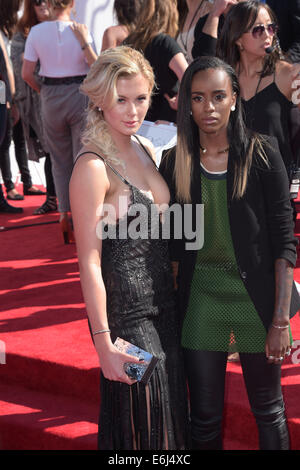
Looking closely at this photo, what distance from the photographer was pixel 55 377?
3.70 meters

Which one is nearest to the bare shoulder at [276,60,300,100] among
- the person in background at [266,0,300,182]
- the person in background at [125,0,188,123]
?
the person in background at [266,0,300,182]

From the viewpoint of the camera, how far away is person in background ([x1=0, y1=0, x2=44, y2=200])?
674 cm

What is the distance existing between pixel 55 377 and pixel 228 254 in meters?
1.71

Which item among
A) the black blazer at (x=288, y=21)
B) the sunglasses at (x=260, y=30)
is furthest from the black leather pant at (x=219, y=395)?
the black blazer at (x=288, y=21)

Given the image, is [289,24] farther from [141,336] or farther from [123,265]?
[141,336]

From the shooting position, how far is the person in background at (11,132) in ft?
22.1

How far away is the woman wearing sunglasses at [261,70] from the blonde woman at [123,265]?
1.12 m

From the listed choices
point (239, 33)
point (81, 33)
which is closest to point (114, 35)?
point (81, 33)

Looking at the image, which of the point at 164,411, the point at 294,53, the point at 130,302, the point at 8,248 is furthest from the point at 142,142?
the point at 8,248

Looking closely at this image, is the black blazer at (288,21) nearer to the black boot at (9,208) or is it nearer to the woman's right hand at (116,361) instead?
the woman's right hand at (116,361)

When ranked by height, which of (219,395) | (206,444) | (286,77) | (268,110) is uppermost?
(286,77)

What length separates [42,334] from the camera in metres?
4.02

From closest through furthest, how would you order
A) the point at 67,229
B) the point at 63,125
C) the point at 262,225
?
1. the point at 262,225
2. the point at 63,125
3. the point at 67,229

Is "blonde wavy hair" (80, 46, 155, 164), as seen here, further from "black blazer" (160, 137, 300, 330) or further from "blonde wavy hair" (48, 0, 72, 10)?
"blonde wavy hair" (48, 0, 72, 10)
